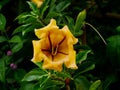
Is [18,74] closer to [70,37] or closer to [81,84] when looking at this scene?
[81,84]

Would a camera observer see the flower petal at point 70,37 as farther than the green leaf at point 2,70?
No

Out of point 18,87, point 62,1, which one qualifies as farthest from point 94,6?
point 18,87

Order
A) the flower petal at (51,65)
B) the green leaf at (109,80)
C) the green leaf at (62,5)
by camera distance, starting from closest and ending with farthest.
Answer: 1. the flower petal at (51,65)
2. the green leaf at (109,80)
3. the green leaf at (62,5)

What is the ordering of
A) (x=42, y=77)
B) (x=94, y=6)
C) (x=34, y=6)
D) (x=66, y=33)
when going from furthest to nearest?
(x=94, y=6), (x=34, y=6), (x=42, y=77), (x=66, y=33)

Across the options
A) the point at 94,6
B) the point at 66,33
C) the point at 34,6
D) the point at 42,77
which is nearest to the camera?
the point at 66,33

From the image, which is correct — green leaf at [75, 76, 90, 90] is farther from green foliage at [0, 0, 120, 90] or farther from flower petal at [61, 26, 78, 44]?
flower petal at [61, 26, 78, 44]

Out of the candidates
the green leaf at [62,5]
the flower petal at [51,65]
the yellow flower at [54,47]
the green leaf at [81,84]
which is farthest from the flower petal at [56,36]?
the green leaf at [62,5]

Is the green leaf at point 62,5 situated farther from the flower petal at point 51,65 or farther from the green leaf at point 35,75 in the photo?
the flower petal at point 51,65

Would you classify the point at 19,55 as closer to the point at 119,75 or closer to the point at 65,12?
the point at 65,12

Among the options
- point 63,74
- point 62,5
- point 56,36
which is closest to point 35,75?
point 63,74
